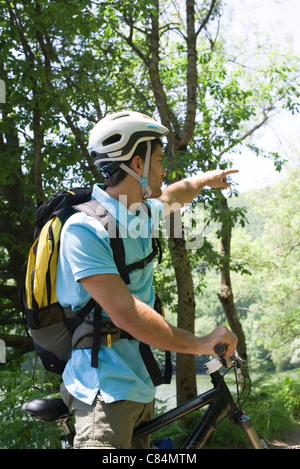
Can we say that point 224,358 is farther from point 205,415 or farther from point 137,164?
point 137,164

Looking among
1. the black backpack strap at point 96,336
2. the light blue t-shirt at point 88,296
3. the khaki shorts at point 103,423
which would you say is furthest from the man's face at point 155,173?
the khaki shorts at point 103,423

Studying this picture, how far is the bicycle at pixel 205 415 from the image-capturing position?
219cm

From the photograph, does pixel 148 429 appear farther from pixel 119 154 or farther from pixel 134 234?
pixel 119 154

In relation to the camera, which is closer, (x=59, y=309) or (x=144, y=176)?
(x=59, y=309)

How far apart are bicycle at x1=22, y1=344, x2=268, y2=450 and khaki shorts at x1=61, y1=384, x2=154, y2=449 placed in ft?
0.63

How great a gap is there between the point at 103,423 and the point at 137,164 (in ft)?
3.28

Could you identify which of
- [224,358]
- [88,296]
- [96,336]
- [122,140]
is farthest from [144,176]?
[224,358]

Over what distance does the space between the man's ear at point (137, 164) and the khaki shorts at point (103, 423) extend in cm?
88

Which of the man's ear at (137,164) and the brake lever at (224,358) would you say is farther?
the man's ear at (137,164)

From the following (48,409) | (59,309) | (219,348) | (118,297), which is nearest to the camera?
(118,297)

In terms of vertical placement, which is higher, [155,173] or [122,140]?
[122,140]

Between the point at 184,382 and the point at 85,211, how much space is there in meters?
6.58

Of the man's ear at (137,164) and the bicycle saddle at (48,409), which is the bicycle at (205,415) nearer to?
the bicycle saddle at (48,409)

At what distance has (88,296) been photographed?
6.55 feet
